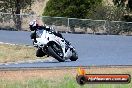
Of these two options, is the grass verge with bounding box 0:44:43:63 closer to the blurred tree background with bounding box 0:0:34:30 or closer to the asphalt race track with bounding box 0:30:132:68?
the asphalt race track with bounding box 0:30:132:68

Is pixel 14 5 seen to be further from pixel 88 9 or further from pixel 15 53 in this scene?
pixel 15 53

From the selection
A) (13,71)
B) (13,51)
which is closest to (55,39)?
(13,71)

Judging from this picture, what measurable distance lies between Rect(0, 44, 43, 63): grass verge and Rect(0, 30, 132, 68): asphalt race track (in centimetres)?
232

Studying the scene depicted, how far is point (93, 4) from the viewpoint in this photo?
53.3 m

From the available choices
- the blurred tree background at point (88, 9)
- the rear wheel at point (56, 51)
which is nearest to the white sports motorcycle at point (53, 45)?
the rear wheel at point (56, 51)

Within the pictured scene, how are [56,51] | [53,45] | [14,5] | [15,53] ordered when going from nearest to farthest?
1. [53,45]
2. [56,51]
3. [15,53]
4. [14,5]

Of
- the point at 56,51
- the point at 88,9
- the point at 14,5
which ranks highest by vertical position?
the point at 56,51

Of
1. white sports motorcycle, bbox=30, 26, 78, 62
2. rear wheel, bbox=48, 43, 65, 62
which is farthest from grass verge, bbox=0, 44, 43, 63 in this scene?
white sports motorcycle, bbox=30, 26, 78, 62

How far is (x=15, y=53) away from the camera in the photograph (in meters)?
26.5

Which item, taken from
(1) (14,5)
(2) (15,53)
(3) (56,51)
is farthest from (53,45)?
(1) (14,5)

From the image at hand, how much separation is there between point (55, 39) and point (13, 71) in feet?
10.6

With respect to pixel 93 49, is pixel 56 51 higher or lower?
higher

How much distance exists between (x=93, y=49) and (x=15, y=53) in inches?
190

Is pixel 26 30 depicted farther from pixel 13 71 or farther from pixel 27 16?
pixel 13 71
